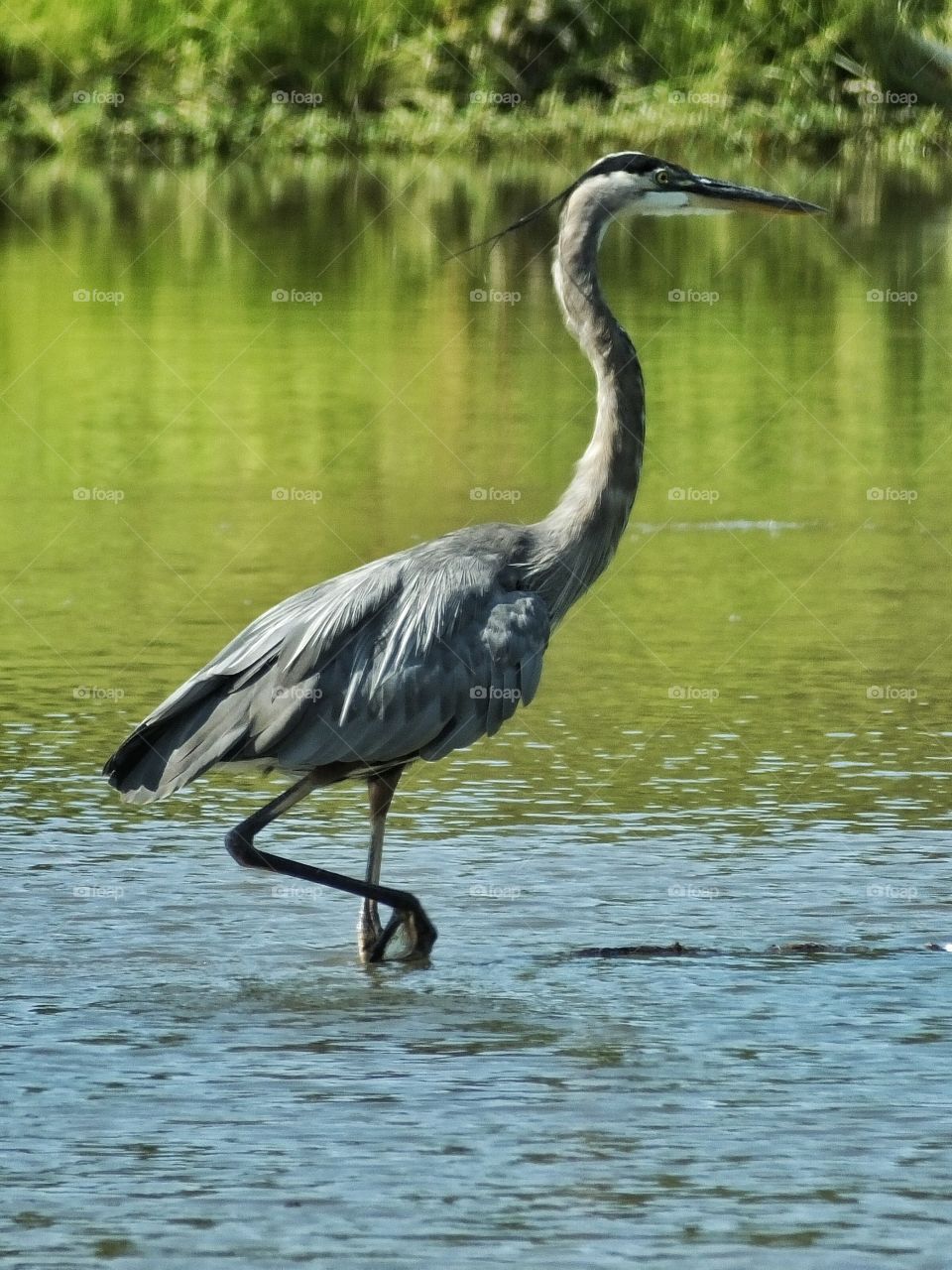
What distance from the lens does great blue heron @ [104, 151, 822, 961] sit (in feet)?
23.2

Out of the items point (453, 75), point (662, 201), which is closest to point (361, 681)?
point (662, 201)

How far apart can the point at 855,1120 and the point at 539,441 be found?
986 centimetres

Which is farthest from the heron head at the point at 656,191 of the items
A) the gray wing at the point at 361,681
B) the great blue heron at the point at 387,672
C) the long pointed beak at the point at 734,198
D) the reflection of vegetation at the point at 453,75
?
the reflection of vegetation at the point at 453,75

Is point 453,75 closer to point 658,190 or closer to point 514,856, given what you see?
point 658,190

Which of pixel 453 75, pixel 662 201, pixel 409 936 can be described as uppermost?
pixel 453 75

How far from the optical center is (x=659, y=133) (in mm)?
37438

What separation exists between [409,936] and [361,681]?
0.74 m

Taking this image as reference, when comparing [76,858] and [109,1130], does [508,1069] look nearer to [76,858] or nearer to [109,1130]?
[109,1130]

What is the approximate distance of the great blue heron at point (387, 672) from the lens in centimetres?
709

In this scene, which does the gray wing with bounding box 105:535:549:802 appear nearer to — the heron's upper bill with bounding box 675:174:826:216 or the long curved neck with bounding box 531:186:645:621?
the long curved neck with bounding box 531:186:645:621

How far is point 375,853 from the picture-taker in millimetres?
7180

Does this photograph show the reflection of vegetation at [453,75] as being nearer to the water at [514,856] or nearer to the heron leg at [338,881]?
the water at [514,856]

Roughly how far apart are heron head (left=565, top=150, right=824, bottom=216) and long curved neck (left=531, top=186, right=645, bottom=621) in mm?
63

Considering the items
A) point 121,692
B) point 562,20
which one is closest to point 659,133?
point 562,20
